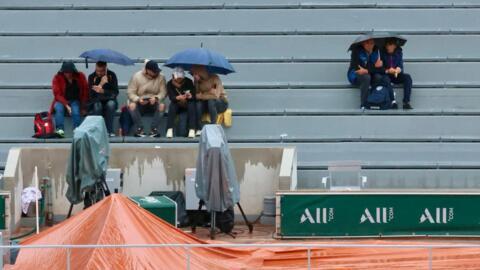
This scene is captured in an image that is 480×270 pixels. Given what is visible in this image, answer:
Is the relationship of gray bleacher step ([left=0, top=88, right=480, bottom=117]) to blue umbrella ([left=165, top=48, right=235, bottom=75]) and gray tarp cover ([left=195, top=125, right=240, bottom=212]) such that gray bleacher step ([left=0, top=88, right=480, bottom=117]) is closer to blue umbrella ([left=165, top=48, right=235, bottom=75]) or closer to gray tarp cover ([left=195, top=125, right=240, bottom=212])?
blue umbrella ([left=165, top=48, right=235, bottom=75])

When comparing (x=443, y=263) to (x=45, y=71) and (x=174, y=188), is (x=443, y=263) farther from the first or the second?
(x=45, y=71)

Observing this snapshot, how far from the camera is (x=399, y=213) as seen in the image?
647 inches

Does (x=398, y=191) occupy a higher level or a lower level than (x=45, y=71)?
lower

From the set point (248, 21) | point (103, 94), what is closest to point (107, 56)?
point (103, 94)

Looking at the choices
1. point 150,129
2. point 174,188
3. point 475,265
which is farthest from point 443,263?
point 150,129

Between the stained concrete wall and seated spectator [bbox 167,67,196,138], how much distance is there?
89 cm

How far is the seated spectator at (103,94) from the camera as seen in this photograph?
63.0 ft

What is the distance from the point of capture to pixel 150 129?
19.3m

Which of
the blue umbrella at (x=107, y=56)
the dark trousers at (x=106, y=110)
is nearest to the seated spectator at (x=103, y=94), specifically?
the dark trousers at (x=106, y=110)

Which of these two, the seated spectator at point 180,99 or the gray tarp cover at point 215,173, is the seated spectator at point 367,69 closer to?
the seated spectator at point 180,99

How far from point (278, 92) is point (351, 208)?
4.37 meters

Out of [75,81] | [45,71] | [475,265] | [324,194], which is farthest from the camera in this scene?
[45,71]

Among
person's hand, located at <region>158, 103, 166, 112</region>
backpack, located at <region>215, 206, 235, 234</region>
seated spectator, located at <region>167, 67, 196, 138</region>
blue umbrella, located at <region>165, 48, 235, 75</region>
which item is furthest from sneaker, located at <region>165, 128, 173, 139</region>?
backpack, located at <region>215, 206, 235, 234</region>

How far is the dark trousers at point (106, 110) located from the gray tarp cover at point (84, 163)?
93.6 inches
